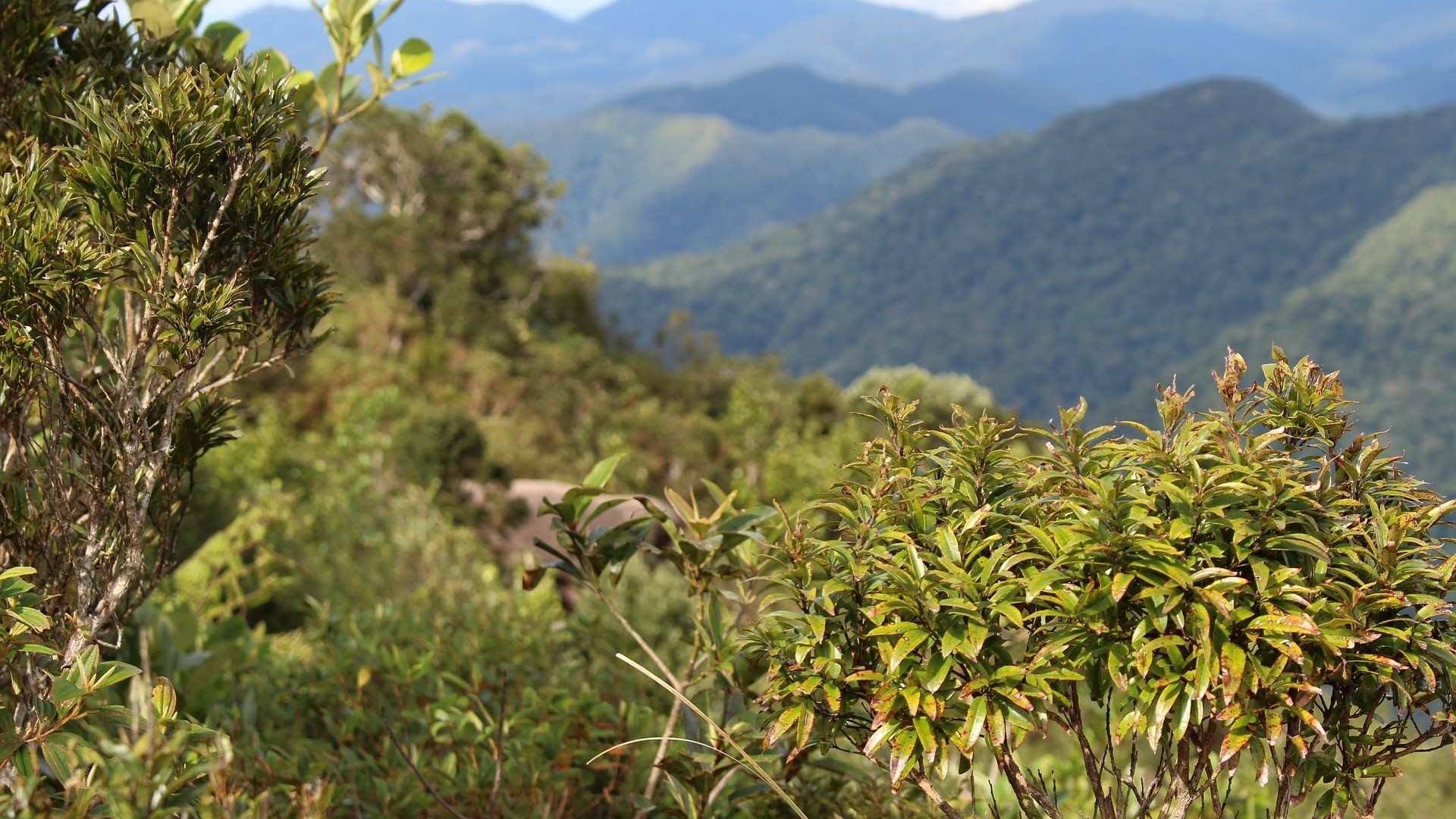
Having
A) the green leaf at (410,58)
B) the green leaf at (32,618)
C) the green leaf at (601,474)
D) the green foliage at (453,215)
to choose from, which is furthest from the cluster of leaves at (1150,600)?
the green foliage at (453,215)

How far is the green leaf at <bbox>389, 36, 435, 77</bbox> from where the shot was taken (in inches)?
127

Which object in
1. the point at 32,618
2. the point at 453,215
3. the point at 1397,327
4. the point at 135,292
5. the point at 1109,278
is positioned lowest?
the point at 1109,278

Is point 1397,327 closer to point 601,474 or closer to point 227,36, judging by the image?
point 601,474

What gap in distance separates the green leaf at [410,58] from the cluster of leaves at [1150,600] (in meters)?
1.91

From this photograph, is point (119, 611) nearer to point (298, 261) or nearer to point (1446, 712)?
point (298, 261)

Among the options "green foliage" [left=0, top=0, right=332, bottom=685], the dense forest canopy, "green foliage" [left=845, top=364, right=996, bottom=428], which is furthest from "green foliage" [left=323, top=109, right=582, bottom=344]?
"green foliage" [left=0, top=0, right=332, bottom=685]

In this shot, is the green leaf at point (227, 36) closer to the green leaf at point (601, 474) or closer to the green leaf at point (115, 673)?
the green leaf at point (601, 474)

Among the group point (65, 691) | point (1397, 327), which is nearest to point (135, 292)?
point (65, 691)

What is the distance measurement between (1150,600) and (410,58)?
263cm

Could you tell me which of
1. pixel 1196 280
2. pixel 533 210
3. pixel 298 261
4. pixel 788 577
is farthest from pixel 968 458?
pixel 1196 280

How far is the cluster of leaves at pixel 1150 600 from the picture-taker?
→ 185 centimetres

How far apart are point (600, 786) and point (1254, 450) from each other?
99.6 inches

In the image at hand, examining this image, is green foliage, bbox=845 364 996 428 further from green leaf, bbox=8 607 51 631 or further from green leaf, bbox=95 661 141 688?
green leaf, bbox=8 607 51 631

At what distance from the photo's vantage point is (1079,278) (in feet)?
607
